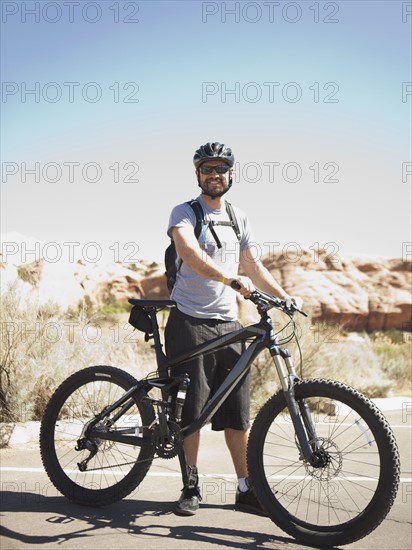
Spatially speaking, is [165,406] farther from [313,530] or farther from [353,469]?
[353,469]

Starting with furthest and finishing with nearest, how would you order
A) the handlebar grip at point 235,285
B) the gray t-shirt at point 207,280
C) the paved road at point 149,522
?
the gray t-shirt at point 207,280 < the handlebar grip at point 235,285 < the paved road at point 149,522

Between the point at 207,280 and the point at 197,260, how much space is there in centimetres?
33

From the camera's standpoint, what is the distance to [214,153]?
15.8ft

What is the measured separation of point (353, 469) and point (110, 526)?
244cm

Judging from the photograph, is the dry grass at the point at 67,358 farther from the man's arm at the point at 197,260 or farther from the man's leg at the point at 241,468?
the man's arm at the point at 197,260

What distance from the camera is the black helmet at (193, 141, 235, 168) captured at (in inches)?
189

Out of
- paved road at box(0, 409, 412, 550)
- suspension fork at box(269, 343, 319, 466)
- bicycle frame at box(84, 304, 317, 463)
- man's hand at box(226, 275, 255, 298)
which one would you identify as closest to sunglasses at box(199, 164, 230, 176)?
man's hand at box(226, 275, 255, 298)

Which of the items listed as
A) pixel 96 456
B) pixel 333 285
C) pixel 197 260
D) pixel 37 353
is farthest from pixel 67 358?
pixel 333 285

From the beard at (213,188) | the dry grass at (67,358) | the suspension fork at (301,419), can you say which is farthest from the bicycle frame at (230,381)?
the dry grass at (67,358)

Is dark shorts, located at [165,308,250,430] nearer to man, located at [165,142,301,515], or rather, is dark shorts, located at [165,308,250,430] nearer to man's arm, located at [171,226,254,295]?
man, located at [165,142,301,515]

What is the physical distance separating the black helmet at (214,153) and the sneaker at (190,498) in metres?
1.98

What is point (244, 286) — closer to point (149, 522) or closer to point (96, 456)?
point (149, 522)

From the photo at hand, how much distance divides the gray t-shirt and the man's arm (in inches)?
4.3

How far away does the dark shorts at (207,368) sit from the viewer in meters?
4.71
